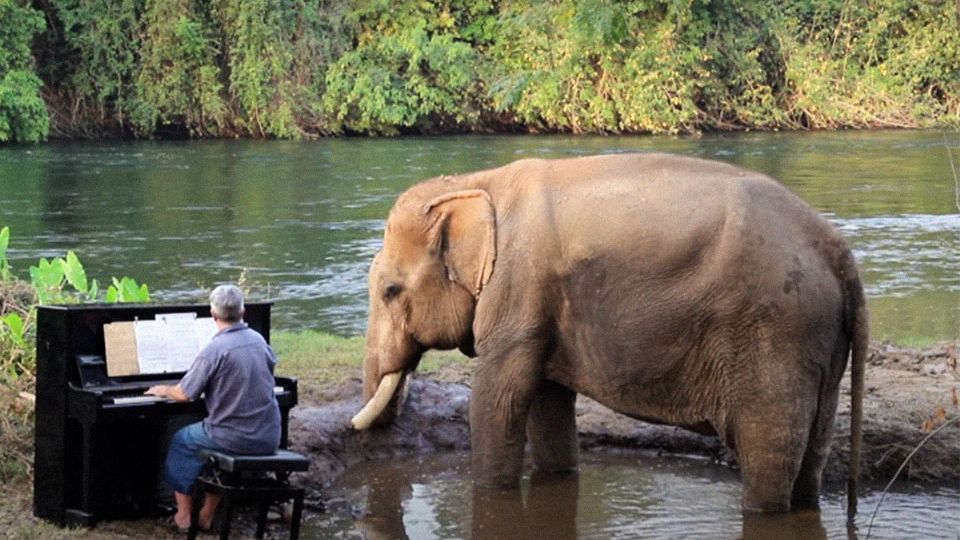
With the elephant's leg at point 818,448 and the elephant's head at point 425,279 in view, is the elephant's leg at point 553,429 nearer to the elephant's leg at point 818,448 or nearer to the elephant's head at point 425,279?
the elephant's head at point 425,279

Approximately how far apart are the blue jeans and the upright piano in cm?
13

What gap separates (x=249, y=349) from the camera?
24.9 ft

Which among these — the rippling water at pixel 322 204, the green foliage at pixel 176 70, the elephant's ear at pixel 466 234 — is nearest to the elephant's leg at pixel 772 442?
the elephant's ear at pixel 466 234

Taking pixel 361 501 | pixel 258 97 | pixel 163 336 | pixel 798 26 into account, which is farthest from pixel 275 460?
pixel 798 26

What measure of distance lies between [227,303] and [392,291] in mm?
1959

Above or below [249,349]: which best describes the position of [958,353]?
below

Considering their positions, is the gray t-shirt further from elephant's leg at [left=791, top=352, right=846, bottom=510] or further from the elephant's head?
elephant's leg at [left=791, top=352, right=846, bottom=510]

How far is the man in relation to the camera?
7.55 meters

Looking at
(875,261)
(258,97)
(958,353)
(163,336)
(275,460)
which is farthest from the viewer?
(258,97)

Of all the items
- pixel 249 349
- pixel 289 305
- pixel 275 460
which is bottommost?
pixel 289 305

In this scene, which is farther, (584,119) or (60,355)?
(584,119)

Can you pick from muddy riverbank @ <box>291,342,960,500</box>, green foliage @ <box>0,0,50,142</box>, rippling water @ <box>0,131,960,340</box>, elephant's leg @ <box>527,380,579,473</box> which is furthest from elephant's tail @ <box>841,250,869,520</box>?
green foliage @ <box>0,0,50,142</box>

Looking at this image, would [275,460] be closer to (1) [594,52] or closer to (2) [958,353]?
(2) [958,353]

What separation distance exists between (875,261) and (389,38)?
3012 centimetres
